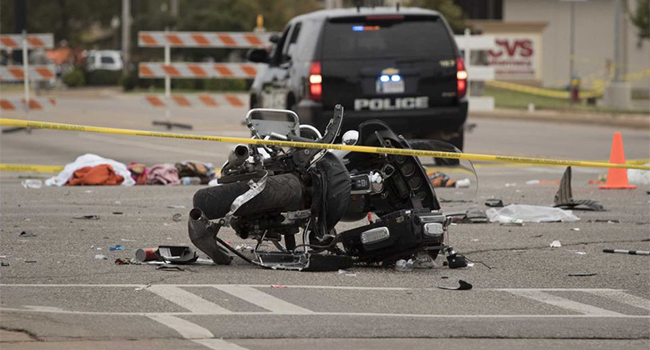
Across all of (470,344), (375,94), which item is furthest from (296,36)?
(470,344)

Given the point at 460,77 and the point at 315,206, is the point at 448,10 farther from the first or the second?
the point at 315,206

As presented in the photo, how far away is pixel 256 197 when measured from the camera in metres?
8.89

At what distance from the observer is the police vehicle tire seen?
A: 8.92 metres

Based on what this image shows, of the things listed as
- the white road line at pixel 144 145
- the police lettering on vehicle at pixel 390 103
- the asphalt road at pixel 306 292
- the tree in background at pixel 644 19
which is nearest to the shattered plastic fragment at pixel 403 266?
the asphalt road at pixel 306 292

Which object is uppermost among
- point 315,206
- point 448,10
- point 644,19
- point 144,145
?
point 448,10

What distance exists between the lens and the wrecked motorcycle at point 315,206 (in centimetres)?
896

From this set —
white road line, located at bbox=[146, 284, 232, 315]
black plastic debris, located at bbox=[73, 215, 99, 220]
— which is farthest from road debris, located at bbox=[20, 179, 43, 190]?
white road line, located at bbox=[146, 284, 232, 315]

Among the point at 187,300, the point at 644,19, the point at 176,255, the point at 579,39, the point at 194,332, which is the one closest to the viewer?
the point at 194,332

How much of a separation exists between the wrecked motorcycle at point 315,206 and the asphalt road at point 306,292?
168 mm

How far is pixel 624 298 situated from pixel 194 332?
115 inches

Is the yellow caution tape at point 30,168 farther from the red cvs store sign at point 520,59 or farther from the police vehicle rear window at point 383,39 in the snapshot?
the red cvs store sign at point 520,59

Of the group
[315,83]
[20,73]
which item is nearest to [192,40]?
[20,73]

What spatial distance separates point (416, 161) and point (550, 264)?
124 cm

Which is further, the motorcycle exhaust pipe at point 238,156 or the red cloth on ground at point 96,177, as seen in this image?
the red cloth on ground at point 96,177
